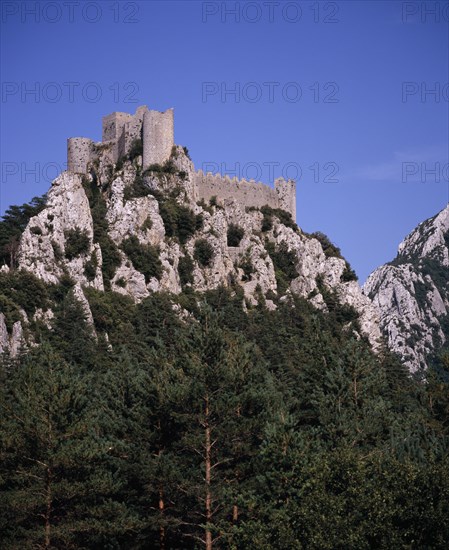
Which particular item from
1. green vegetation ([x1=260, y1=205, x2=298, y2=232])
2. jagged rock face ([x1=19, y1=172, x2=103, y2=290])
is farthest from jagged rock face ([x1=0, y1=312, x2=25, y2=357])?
green vegetation ([x1=260, y1=205, x2=298, y2=232])

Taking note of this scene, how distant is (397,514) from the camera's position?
2950 cm

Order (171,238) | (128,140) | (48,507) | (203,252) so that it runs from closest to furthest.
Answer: (48,507) → (171,238) → (203,252) → (128,140)

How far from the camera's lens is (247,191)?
9912cm

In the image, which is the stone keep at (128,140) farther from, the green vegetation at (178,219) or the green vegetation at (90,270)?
the green vegetation at (90,270)

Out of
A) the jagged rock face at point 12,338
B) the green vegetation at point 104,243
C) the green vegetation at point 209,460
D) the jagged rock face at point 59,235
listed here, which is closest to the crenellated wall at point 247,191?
the green vegetation at point 104,243

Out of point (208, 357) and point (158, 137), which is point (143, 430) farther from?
point (158, 137)

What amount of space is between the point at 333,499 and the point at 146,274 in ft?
167

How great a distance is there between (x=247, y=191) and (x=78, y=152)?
57.4 ft

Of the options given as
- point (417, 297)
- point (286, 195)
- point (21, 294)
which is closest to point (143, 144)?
point (286, 195)

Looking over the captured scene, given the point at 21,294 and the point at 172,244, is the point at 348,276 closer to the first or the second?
the point at 172,244

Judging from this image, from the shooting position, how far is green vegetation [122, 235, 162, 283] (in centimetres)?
7919

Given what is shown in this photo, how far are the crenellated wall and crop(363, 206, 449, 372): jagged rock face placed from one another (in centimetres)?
3204

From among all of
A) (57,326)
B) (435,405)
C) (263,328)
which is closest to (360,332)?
(263,328)

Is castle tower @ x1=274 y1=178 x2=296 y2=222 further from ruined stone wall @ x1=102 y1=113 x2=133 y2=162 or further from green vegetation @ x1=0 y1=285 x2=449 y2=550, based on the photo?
green vegetation @ x1=0 y1=285 x2=449 y2=550
